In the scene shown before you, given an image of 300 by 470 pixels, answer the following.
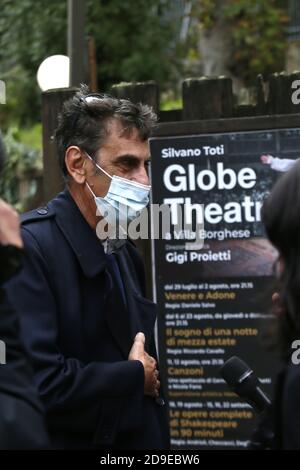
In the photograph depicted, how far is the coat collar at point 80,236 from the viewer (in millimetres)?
3406

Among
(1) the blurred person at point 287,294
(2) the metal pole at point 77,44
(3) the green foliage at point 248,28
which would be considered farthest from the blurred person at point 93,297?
(3) the green foliage at point 248,28

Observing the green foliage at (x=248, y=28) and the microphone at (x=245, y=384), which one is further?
the green foliage at (x=248, y=28)

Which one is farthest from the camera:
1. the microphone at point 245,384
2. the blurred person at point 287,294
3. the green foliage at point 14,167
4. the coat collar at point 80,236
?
the green foliage at point 14,167

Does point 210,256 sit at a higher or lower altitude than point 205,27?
lower

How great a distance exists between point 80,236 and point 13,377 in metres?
1.11

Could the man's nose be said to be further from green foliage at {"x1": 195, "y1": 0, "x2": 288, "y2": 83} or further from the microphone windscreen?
green foliage at {"x1": 195, "y1": 0, "x2": 288, "y2": 83}

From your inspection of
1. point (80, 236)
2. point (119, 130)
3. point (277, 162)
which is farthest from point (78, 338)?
point (277, 162)

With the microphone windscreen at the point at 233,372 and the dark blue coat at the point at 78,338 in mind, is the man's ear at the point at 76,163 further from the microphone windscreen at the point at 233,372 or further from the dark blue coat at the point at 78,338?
the microphone windscreen at the point at 233,372

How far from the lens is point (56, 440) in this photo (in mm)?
3268

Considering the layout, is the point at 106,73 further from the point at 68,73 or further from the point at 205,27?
the point at 68,73

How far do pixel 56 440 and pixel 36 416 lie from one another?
0.90 metres

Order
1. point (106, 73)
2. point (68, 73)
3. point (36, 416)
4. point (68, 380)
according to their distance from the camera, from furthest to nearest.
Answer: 1. point (106, 73)
2. point (68, 73)
3. point (68, 380)
4. point (36, 416)

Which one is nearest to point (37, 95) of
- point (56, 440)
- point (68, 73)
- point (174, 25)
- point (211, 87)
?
point (174, 25)

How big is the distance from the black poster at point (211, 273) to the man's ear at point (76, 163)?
4.38ft
